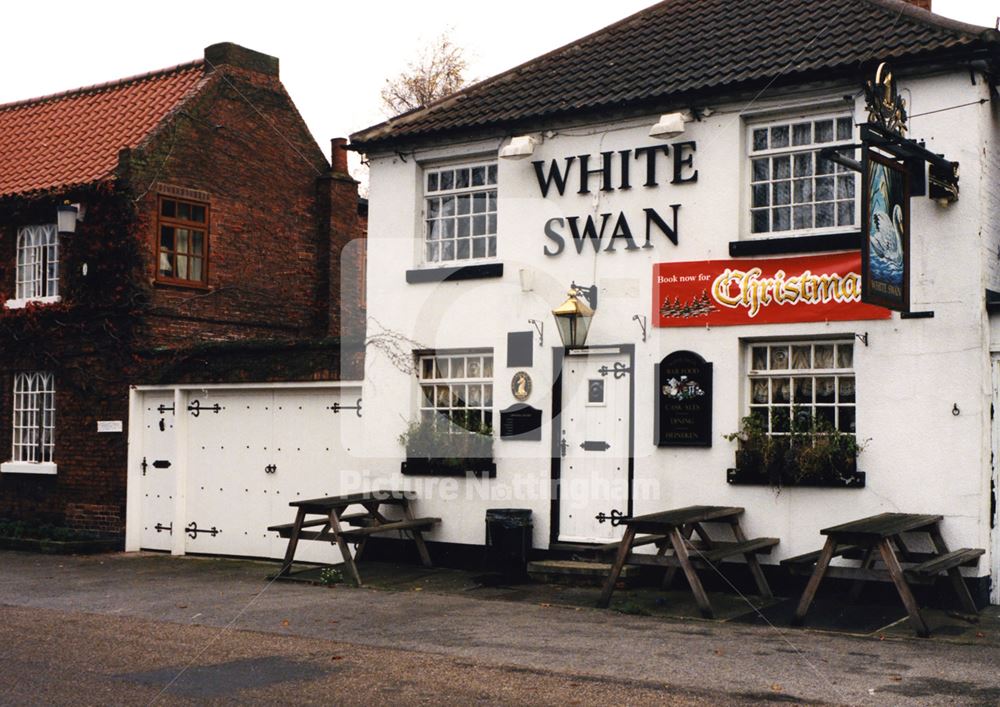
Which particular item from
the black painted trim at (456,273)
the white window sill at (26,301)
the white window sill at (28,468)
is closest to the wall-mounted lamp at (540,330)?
the black painted trim at (456,273)

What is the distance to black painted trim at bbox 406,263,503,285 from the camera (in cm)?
1485

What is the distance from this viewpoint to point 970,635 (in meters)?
10.2

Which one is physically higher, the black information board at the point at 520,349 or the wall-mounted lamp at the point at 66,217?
the wall-mounted lamp at the point at 66,217

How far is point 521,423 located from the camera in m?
14.6

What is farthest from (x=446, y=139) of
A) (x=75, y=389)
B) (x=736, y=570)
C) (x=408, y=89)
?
(x=408, y=89)

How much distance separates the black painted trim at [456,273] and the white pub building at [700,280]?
0.11 feet

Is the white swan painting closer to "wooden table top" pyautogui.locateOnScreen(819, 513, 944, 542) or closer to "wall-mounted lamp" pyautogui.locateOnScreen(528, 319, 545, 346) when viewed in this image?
"wooden table top" pyautogui.locateOnScreen(819, 513, 944, 542)

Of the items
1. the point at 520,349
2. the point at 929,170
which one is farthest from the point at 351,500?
the point at 929,170

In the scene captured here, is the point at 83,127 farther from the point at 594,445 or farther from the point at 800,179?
the point at 800,179

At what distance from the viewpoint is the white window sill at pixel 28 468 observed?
19297 mm

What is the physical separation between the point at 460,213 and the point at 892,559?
24.9 feet

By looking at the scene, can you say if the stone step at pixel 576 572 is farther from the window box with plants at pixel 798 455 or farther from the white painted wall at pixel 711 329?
the window box with plants at pixel 798 455

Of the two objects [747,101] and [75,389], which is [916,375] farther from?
[75,389]

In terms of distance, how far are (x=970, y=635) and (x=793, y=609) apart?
1835 millimetres
